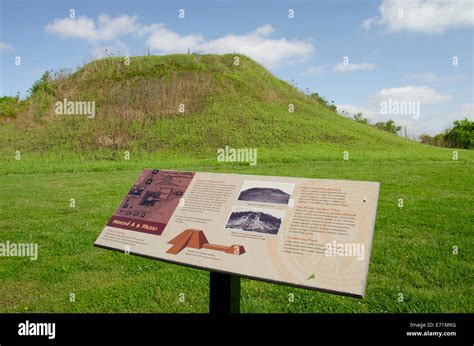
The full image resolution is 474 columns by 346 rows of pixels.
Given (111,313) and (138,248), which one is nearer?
(138,248)

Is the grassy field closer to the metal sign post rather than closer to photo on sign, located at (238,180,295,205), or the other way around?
the metal sign post

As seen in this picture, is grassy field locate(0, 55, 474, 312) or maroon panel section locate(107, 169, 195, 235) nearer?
maroon panel section locate(107, 169, 195, 235)

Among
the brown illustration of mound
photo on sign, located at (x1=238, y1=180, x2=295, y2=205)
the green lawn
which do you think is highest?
photo on sign, located at (x1=238, y1=180, x2=295, y2=205)

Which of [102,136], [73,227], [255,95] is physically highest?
[255,95]

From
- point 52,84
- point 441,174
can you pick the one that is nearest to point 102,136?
point 52,84

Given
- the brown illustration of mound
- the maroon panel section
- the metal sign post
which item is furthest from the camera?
the maroon panel section

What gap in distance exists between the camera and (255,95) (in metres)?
33.7

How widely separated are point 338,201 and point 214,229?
102cm

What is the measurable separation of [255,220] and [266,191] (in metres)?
0.34

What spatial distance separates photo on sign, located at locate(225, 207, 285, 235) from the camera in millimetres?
3289

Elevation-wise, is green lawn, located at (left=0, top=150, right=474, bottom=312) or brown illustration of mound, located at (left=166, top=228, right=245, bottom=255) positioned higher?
brown illustration of mound, located at (left=166, top=228, right=245, bottom=255)

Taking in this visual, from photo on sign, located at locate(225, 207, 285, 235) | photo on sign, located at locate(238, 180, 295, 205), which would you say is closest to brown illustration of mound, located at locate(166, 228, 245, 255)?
photo on sign, located at locate(225, 207, 285, 235)
